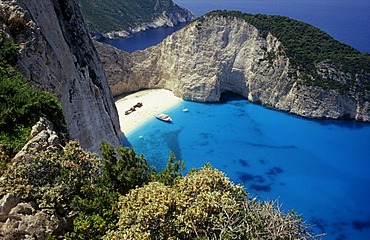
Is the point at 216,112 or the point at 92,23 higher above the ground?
the point at 92,23

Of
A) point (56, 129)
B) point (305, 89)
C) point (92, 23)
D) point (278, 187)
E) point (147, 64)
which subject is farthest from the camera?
point (92, 23)

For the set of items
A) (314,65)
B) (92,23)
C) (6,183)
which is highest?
(92,23)

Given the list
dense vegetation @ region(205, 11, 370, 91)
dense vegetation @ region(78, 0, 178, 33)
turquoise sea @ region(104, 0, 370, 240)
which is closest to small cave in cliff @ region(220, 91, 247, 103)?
turquoise sea @ region(104, 0, 370, 240)

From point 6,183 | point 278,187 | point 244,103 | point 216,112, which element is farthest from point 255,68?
point 6,183

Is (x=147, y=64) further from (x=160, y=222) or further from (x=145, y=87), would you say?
(x=160, y=222)

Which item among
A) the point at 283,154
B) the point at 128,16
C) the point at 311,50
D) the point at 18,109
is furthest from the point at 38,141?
the point at 128,16

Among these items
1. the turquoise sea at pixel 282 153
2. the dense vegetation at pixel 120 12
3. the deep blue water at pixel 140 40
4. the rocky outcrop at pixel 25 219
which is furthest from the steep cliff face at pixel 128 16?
the rocky outcrop at pixel 25 219

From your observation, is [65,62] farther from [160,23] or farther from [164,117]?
[160,23]
